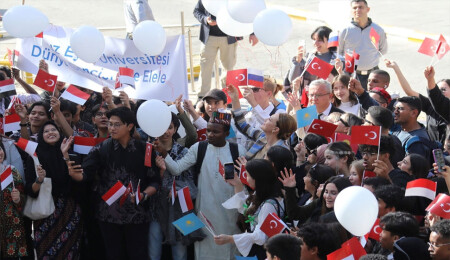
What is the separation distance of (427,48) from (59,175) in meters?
4.12

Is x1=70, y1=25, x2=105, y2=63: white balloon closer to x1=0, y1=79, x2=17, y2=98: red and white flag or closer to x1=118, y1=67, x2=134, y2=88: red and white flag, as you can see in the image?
x1=118, y1=67, x2=134, y2=88: red and white flag

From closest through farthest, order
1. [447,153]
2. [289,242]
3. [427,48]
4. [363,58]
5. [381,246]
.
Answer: [289,242] < [381,246] < [447,153] < [427,48] < [363,58]

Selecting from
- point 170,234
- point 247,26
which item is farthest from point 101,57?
point 170,234

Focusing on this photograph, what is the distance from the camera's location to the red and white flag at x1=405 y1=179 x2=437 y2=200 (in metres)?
6.49

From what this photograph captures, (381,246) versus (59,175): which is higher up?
(381,246)

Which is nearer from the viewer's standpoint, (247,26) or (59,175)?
(59,175)

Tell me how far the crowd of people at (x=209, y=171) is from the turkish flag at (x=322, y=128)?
7cm

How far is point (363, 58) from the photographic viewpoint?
11.7 m

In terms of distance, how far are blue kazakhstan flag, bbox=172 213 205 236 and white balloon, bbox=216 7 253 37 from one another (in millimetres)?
3318

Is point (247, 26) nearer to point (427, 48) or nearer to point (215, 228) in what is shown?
point (427, 48)

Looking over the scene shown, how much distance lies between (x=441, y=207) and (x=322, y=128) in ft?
6.38

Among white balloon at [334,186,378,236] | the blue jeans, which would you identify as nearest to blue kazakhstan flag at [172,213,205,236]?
the blue jeans

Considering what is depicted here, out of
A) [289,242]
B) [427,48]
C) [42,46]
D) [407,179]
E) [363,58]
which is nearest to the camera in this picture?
[289,242]

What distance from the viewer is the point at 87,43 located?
359 inches
